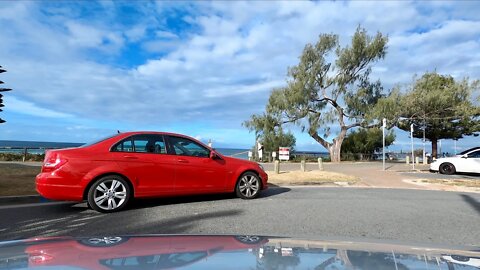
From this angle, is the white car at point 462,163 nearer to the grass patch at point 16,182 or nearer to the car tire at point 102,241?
the grass patch at point 16,182

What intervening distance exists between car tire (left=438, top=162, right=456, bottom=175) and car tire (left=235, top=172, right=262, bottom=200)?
14247 mm

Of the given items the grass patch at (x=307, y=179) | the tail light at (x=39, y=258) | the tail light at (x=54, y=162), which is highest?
the tail light at (x=54, y=162)

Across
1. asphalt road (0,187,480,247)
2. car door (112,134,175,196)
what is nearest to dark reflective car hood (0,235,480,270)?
asphalt road (0,187,480,247)

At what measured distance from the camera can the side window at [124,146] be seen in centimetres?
867

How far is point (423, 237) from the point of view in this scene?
21.8ft

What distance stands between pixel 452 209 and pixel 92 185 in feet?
25.1

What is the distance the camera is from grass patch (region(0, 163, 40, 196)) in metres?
10.5

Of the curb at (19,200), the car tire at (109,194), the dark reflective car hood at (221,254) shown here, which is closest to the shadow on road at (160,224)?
the car tire at (109,194)

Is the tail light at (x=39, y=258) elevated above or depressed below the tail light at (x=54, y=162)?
below

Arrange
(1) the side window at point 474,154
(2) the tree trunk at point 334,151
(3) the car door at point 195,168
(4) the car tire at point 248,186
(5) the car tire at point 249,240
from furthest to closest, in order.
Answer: (2) the tree trunk at point 334,151 < (1) the side window at point 474,154 < (4) the car tire at point 248,186 < (3) the car door at point 195,168 < (5) the car tire at point 249,240

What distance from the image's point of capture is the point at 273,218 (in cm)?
791

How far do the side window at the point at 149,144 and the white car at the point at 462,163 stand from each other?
16.6 meters

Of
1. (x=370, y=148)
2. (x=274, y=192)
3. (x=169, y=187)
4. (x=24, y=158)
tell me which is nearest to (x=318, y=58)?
(x=370, y=148)

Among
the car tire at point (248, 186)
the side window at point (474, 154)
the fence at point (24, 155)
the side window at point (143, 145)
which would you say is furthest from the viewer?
the fence at point (24, 155)
